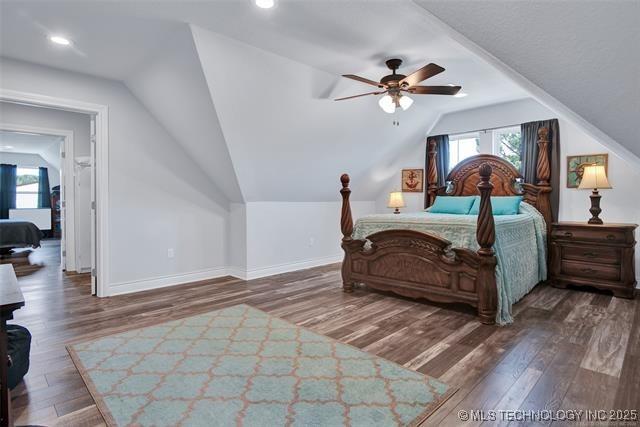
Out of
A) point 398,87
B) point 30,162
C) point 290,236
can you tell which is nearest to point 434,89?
point 398,87

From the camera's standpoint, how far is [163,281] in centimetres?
441

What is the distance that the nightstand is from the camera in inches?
148

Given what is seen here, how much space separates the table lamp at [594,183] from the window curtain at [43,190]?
12.9m

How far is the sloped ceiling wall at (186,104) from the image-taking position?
3.19 m

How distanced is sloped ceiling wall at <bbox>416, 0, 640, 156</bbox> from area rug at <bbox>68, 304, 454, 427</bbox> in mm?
1607

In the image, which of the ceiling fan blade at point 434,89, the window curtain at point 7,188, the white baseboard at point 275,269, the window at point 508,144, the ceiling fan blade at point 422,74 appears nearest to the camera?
the ceiling fan blade at point 422,74

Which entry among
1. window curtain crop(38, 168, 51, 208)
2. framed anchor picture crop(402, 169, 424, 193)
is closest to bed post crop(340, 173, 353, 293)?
framed anchor picture crop(402, 169, 424, 193)

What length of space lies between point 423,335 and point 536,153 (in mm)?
3310

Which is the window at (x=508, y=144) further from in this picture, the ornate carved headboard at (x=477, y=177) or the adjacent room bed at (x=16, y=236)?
the adjacent room bed at (x=16, y=236)

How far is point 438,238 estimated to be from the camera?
3.38 meters

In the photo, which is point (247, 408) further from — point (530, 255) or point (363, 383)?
point (530, 255)

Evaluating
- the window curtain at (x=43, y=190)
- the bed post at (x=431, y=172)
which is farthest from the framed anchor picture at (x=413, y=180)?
the window curtain at (x=43, y=190)

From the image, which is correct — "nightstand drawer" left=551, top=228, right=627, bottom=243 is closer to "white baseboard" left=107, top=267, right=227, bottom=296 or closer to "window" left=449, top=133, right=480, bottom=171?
"window" left=449, top=133, right=480, bottom=171

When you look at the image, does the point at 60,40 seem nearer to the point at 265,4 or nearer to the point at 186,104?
the point at 186,104
